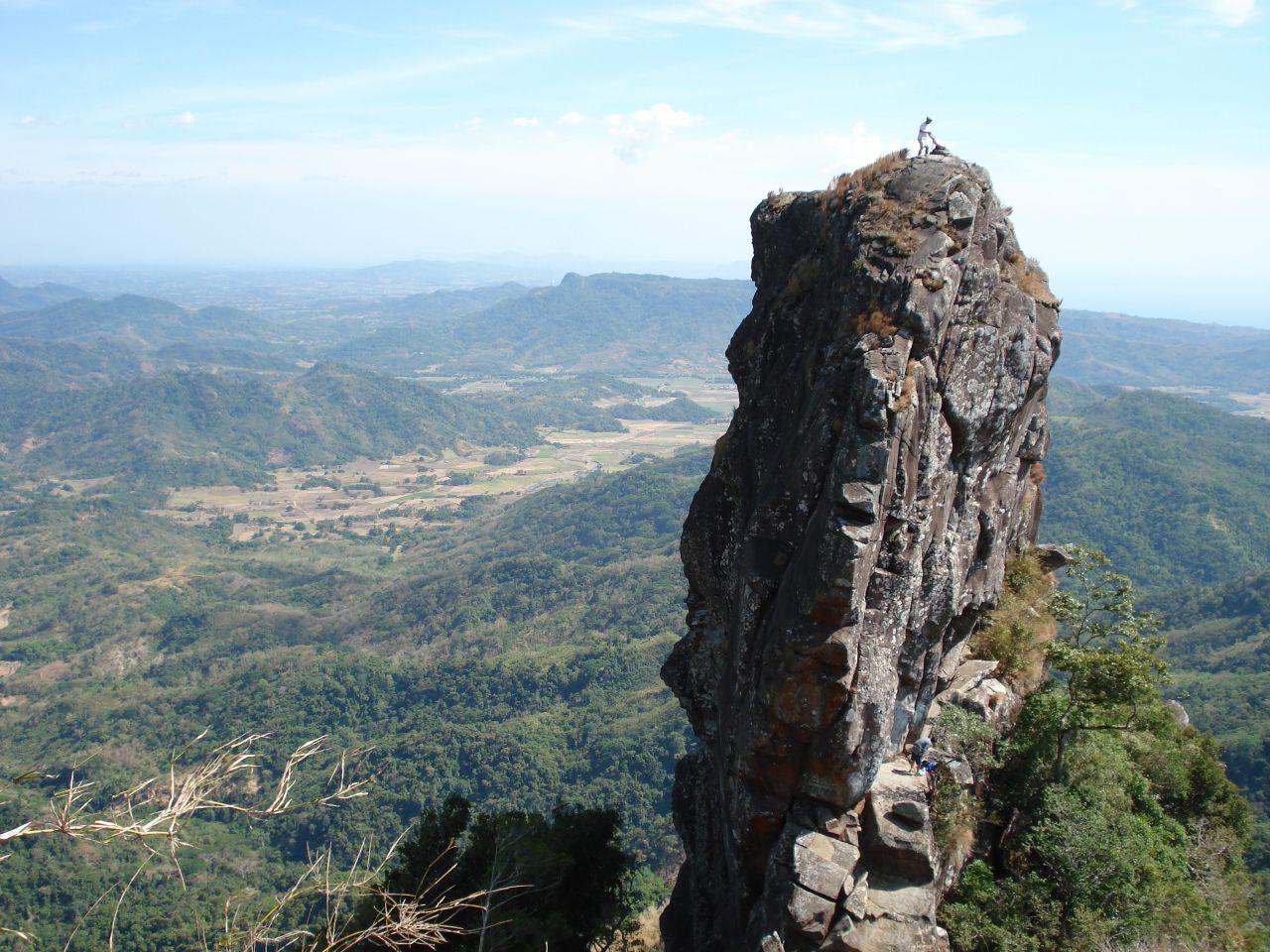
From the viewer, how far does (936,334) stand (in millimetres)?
16688

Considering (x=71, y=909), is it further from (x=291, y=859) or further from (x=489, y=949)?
(x=489, y=949)

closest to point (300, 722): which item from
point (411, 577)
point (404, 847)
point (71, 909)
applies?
point (71, 909)

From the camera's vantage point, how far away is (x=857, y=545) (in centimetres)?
1478

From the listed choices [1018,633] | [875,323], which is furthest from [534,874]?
[875,323]

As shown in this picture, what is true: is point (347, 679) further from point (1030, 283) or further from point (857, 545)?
point (857, 545)

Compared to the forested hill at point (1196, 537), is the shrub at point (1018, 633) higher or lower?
higher

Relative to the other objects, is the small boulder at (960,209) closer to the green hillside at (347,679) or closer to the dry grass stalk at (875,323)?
the dry grass stalk at (875,323)

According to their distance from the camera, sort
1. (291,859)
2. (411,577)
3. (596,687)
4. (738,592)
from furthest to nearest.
→ (411,577) → (596,687) → (291,859) → (738,592)

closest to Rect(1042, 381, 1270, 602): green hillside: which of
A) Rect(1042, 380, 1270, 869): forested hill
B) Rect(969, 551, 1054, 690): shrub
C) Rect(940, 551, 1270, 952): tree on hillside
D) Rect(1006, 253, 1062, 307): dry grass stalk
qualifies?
Rect(1042, 380, 1270, 869): forested hill

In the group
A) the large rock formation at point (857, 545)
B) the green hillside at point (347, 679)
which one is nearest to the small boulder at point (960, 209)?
the large rock formation at point (857, 545)

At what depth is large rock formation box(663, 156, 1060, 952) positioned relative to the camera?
1529 centimetres

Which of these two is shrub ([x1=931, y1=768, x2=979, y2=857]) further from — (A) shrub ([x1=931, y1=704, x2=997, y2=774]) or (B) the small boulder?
(B) the small boulder

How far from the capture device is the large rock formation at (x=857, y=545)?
15.3m

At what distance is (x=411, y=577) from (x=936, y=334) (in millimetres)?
170704
